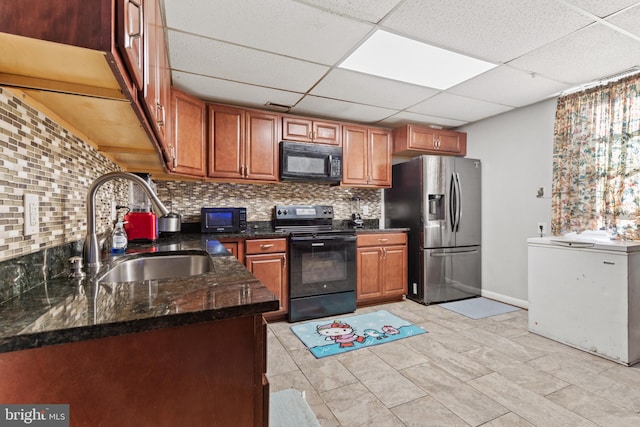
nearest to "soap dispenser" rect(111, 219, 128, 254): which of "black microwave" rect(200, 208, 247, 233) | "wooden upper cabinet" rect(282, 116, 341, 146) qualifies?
"black microwave" rect(200, 208, 247, 233)

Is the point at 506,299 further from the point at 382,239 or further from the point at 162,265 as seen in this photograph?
the point at 162,265

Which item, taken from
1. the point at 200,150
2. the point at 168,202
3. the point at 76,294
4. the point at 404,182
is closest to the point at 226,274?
the point at 76,294

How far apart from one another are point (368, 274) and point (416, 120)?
203 cm

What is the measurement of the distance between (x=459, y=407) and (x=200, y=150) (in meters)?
2.89

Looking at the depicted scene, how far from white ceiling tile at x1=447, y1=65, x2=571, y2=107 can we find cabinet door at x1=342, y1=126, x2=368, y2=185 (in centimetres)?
117

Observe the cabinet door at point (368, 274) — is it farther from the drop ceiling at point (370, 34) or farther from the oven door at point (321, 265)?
the drop ceiling at point (370, 34)

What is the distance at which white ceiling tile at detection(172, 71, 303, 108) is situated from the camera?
2554 mm

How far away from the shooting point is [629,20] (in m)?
1.77

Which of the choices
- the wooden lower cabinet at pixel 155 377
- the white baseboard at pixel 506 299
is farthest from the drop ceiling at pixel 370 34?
the white baseboard at pixel 506 299

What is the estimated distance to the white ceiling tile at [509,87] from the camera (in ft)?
8.28

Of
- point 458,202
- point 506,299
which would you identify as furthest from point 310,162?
point 506,299

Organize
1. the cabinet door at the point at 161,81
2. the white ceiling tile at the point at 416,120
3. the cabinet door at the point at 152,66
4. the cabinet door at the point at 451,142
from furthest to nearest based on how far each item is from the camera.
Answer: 1. the cabinet door at the point at 451,142
2. the white ceiling tile at the point at 416,120
3. the cabinet door at the point at 161,81
4. the cabinet door at the point at 152,66

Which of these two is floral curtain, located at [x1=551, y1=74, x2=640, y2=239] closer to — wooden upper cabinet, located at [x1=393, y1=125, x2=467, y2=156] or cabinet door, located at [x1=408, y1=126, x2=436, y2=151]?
wooden upper cabinet, located at [x1=393, y1=125, x2=467, y2=156]

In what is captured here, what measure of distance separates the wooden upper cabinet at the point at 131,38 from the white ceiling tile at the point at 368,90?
1808 millimetres
